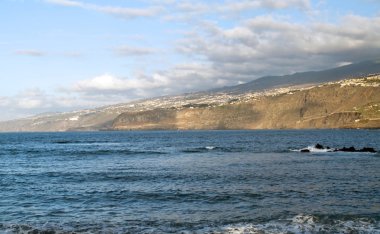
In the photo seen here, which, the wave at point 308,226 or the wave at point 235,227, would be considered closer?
the wave at point 308,226

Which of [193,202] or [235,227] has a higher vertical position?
[193,202]

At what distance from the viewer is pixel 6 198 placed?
35.1 m

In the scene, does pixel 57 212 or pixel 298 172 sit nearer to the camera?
pixel 57 212

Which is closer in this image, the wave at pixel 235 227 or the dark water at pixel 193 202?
the wave at pixel 235 227

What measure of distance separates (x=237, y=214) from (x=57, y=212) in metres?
11.9

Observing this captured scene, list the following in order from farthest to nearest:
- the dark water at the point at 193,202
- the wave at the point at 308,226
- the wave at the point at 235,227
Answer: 1. the dark water at the point at 193,202
2. the wave at the point at 235,227
3. the wave at the point at 308,226

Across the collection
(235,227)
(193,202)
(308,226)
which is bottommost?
(308,226)

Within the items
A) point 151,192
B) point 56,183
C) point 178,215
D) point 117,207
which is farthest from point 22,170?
point 178,215

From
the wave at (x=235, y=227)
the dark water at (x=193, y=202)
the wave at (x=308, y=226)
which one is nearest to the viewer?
the wave at (x=308, y=226)

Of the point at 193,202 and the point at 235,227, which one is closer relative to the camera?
the point at 235,227

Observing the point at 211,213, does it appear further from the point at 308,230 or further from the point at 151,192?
the point at 151,192

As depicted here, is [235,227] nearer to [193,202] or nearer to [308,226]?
[308,226]

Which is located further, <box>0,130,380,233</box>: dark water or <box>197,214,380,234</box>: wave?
<box>0,130,380,233</box>: dark water

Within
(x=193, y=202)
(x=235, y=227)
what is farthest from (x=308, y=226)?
(x=193, y=202)
